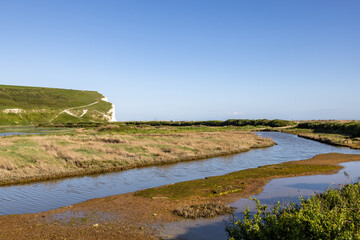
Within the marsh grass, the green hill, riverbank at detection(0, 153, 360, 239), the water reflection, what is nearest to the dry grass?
riverbank at detection(0, 153, 360, 239)

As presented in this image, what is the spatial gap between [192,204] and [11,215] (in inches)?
388

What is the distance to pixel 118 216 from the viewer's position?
1379cm

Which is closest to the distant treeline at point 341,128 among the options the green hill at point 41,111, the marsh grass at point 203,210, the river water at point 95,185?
the river water at point 95,185

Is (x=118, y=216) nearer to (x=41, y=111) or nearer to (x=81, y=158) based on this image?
(x=81, y=158)

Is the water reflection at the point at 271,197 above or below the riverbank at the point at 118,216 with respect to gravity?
above

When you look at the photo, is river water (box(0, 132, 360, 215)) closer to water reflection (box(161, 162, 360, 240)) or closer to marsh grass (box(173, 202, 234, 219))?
marsh grass (box(173, 202, 234, 219))

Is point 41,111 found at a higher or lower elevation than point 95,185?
higher

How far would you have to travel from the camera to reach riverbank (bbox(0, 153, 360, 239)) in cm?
1150

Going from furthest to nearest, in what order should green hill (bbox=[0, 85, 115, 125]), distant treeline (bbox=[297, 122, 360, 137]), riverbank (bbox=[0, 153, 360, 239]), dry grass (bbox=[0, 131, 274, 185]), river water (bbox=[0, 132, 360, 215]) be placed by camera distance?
green hill (bbox=[0, 85, 115, 125]), distant treeline (bbox=[297, 122, 360, 137]), dry grass (bbox=[0, 131, 274, 185]), river water (bbox=[0, 132, 360, 215]), riverbank (bbox=[0, 153, 360, 239])

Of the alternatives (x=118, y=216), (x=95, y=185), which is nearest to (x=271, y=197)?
(x=118, y=216)

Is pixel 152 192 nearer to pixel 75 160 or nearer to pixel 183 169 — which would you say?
pixel 183 169

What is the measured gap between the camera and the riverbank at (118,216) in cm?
1150

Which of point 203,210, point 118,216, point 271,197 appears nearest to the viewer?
point 118,216

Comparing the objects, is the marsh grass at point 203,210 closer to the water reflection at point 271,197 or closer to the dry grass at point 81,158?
the water reflection at point 271,197
